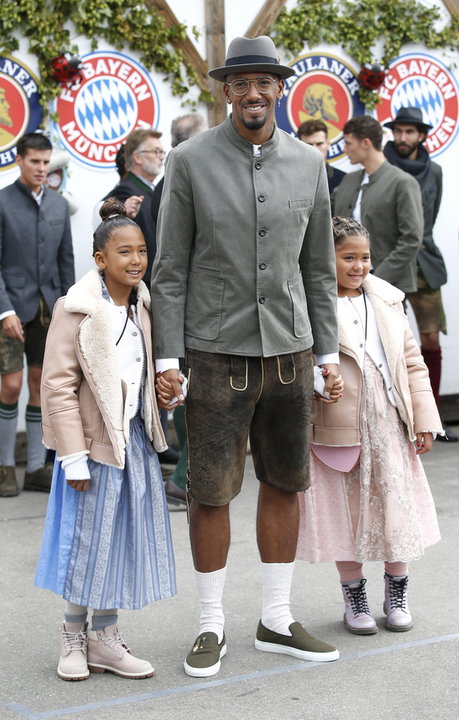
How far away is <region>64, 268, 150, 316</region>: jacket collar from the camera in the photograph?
12.5 ft

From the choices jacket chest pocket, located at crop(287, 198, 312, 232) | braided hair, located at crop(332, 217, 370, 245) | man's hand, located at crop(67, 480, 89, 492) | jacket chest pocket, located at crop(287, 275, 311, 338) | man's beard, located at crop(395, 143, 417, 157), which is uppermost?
man's beard, located at crop(395, 143, 417, 157)

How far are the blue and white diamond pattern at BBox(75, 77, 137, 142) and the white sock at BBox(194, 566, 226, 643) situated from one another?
13.2 feet

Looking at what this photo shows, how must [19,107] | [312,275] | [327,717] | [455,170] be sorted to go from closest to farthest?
[327,717]
[312,275]
[19,107]
[455,170]

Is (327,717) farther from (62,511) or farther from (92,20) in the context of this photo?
(92,20)

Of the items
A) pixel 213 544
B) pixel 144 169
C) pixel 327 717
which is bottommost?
pixel 327 717

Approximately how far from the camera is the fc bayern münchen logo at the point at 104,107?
24.1 ft

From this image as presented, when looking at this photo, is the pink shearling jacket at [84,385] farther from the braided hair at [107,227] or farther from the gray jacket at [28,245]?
the gray jacket at [28,245]

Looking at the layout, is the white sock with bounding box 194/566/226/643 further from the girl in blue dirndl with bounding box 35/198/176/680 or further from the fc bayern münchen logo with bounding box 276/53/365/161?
the fc bayern münchen logo with bounding box 276/53/365/161

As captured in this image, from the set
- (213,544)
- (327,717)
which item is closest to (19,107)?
(213,544)

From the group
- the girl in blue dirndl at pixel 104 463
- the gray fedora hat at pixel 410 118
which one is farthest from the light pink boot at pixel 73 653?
the gray fedora hat at pixel 410 118

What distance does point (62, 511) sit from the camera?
3.85m

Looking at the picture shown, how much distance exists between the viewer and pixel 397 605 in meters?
4.37

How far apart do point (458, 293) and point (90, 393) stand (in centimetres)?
556

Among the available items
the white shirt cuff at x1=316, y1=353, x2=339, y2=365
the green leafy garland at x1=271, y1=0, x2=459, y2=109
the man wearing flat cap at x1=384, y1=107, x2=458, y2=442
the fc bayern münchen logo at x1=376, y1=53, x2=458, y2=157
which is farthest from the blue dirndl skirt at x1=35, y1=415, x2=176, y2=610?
the fc bayern münchen logo at x1=376, y1=53, x2=458, y2=157
